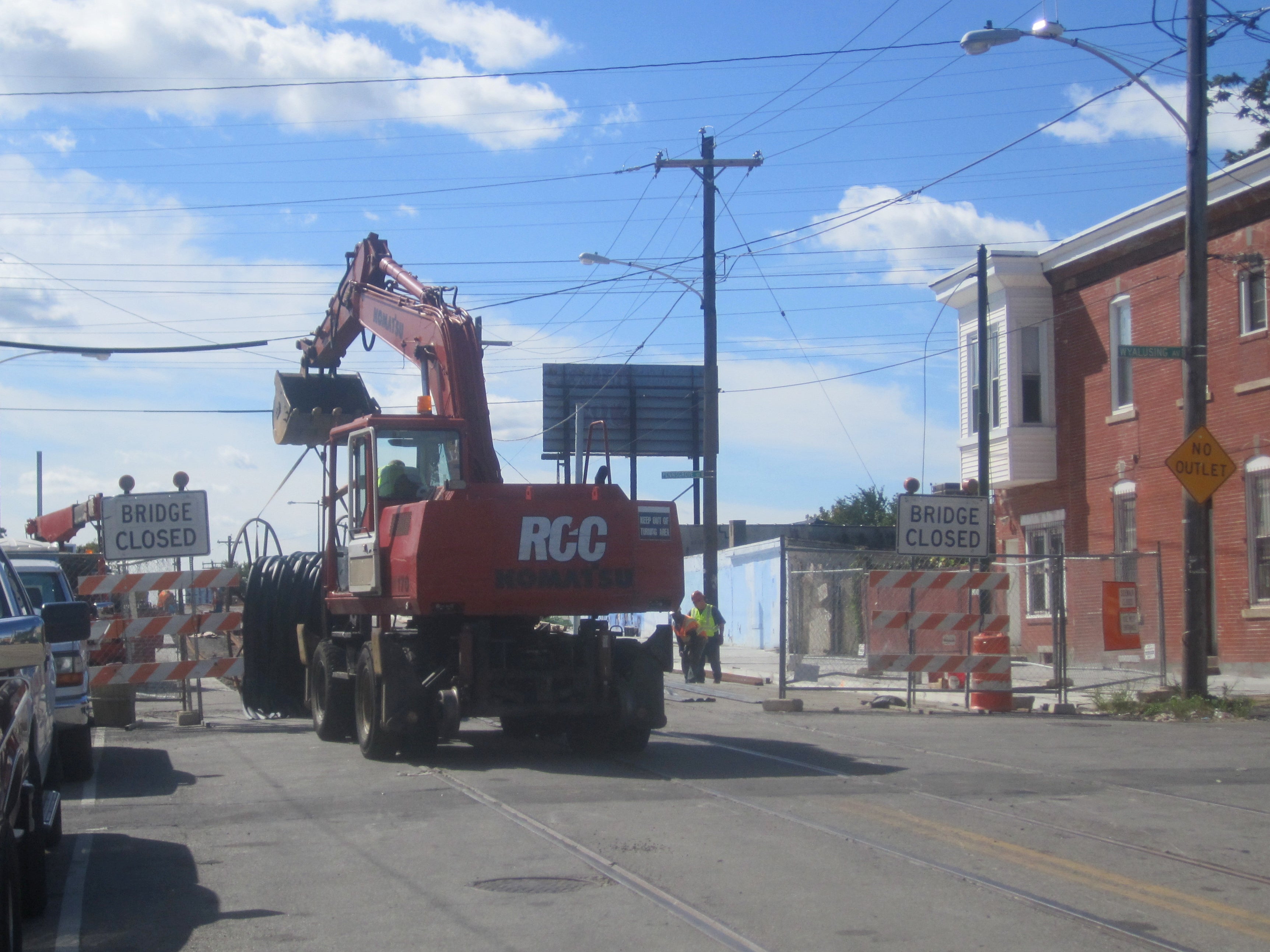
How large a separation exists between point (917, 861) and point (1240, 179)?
16897mm

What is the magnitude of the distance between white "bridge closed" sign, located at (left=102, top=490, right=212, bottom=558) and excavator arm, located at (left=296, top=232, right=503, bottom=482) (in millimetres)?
2289

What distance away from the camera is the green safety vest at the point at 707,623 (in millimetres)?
23703

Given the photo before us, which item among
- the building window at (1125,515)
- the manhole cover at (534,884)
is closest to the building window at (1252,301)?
the building window at (1125,515)

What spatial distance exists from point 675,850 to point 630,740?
4.70 m

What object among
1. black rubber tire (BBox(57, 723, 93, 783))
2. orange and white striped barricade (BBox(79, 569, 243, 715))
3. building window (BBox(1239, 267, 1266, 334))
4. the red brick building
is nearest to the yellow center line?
black rubber tire (BBox(57, 723, 93, 783))

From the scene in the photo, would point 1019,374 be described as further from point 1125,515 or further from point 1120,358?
point 1125,515

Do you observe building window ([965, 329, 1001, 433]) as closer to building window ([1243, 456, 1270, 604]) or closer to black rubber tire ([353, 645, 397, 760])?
building window ([1243, 456, 1270, 604])

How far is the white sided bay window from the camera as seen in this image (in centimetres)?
2614

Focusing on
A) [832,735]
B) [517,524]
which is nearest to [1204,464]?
[832,735]

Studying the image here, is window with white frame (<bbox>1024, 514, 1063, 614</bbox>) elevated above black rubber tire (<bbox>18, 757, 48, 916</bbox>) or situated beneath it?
elevated above

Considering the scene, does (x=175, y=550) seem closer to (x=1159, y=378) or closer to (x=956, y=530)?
(x=956, y=530)

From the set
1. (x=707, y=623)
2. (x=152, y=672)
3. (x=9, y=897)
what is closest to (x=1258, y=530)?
(x=707, y=623)

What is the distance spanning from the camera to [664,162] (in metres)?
28.0

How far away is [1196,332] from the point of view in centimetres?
1681
